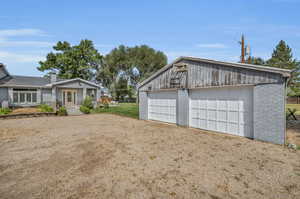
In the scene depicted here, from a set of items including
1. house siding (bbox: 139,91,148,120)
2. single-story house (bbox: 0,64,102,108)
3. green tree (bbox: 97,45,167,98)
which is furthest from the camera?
green tree (bbox: 97,45,167,98)

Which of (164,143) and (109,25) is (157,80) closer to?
(164,143)

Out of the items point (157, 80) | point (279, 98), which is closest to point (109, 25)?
point (157, 80)

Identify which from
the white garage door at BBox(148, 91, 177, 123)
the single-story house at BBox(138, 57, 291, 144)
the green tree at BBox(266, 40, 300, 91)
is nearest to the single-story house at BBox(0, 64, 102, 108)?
the white garage door at BBox(148, 91, 177, 123)

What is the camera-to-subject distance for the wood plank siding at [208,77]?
19.6ft

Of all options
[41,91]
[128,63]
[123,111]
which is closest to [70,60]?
[128,63]

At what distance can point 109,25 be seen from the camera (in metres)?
13.9

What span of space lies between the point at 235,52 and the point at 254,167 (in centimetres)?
1314

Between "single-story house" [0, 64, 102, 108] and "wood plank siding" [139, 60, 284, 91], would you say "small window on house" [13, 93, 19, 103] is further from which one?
"wood plank siding" [139, 60, 284, 91]

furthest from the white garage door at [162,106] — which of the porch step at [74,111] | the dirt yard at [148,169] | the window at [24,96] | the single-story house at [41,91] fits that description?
the window at [24,96]

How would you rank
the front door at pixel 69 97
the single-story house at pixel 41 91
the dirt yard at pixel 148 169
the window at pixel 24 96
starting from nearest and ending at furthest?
the dirt yard at pixel 148 169
the single-story house at pixel 41 91
the window at pixel 24 96
the front door at pixel 69 97

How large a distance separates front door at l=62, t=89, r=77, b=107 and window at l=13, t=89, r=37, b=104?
10.4 ft

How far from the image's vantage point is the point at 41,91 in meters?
18.0

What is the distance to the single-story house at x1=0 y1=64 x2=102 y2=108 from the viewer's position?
16.2 m

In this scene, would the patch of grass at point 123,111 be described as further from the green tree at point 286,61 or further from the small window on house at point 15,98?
the green tree at point 286,61
